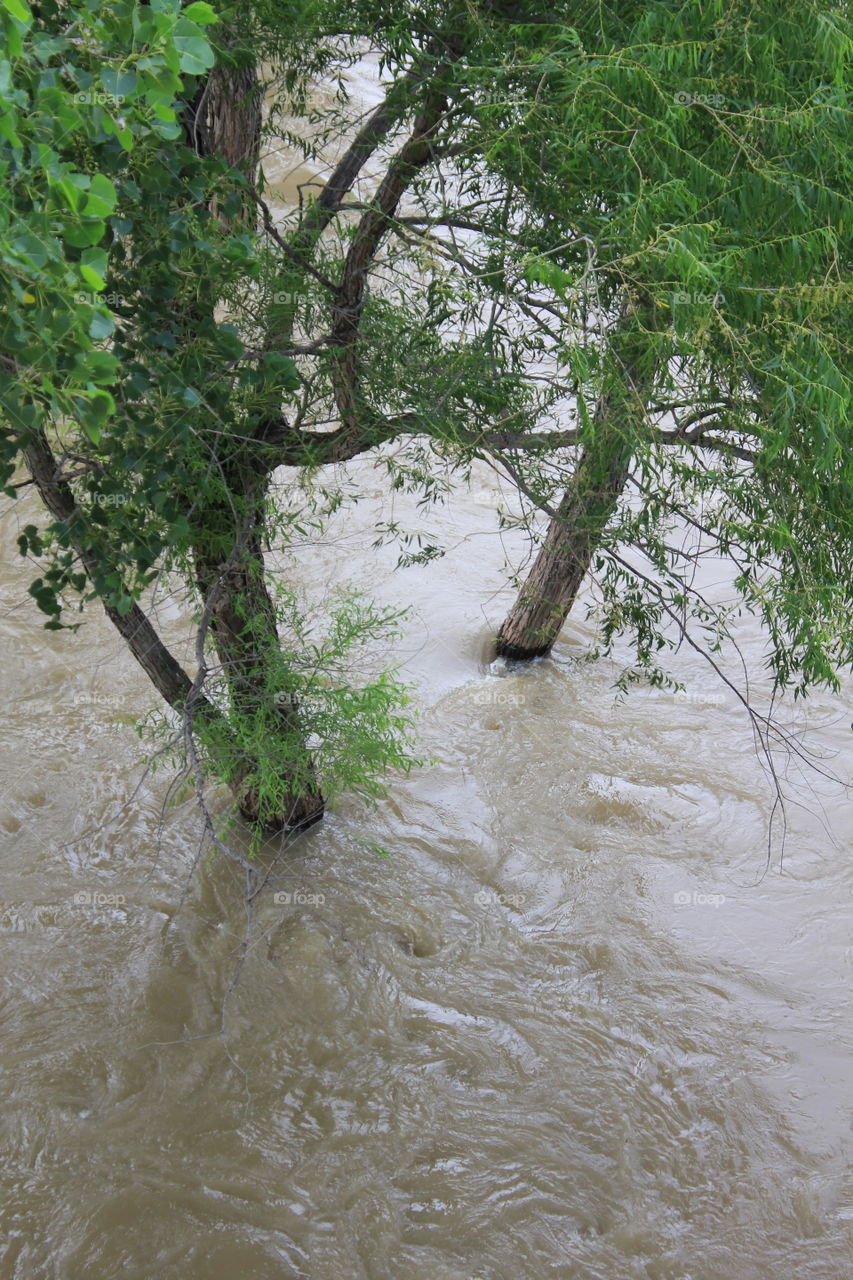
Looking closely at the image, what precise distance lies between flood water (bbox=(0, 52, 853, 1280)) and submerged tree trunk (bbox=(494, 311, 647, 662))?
1.42 feet

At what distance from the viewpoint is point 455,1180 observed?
4348 millimetres

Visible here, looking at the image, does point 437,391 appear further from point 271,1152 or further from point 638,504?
point 638,504

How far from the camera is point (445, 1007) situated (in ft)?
16.7

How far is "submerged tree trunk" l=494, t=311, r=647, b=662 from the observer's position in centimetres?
315

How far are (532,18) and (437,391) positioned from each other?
1.34 metres

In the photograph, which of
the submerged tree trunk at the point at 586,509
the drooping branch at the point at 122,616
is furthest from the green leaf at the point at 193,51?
the drooping branch at the point at 122,616

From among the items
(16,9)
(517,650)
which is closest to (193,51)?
(16,9)

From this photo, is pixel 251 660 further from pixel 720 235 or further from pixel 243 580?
pixel 720 235

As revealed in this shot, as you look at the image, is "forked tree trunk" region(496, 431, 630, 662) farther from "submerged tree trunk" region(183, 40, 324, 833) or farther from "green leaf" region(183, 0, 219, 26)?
"green leaf" region(183, 0, 219, 26)

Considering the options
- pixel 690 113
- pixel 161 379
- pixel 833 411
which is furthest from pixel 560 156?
pixel 161 379

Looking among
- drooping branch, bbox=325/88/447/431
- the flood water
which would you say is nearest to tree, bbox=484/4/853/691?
drooping branch, bbox=325/88/447/431

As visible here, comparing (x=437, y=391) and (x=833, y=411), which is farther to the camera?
(x=437, y=391)

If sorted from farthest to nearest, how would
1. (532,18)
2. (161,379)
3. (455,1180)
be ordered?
(455,1180)
(532,18)
(161,379)

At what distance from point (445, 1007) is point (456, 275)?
11.2 feet
